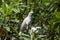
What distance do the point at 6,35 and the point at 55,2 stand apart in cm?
46

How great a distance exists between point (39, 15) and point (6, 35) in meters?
0.30

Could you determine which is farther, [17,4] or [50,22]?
[17,4]

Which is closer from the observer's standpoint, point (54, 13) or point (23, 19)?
point (54, 13)

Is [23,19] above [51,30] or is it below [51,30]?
above

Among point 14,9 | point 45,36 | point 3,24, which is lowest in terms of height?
point 45,36

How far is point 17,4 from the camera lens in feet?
5.60

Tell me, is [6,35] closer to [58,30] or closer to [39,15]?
[39,15]

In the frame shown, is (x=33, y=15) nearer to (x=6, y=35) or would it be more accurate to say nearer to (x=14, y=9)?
(x=14, y=9)

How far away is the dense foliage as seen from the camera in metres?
1.59

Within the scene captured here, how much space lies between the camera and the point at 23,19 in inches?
67.8

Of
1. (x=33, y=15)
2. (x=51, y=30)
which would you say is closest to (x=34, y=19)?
(x=33, y=15)

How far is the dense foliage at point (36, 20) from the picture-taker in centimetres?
159

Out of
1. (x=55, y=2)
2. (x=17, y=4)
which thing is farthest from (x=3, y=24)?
(x=55, y=2)

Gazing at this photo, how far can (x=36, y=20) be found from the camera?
5.44ft
